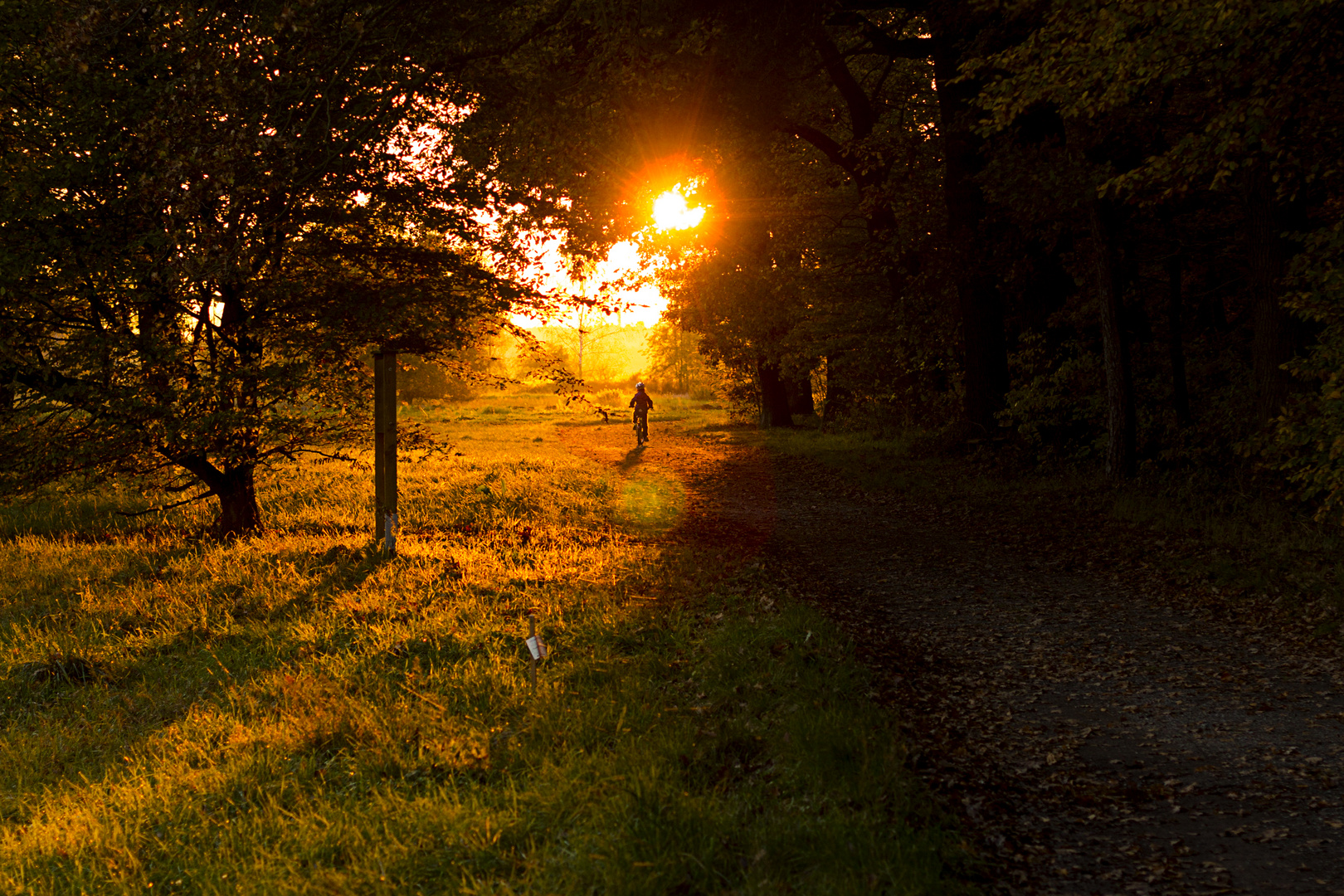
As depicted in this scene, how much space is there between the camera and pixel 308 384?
37.7 ft

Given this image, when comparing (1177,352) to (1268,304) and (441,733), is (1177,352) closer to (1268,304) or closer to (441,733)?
(1268,304)

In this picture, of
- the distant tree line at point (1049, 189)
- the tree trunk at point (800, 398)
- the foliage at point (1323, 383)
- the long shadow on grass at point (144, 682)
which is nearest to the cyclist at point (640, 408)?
the distant tree line at point (1049, 189)

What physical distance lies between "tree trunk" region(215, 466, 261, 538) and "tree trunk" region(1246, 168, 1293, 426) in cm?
1466

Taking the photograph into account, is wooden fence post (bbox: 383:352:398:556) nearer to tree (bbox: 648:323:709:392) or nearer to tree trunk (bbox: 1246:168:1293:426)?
tree trunk (bbox: 1246:168:1293:426)

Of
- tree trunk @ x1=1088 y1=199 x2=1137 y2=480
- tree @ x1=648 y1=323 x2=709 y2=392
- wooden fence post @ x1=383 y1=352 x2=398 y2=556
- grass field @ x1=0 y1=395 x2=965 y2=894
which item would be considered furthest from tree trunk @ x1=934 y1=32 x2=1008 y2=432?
tree @ x1=648 y1=323 x2=709 y2=392

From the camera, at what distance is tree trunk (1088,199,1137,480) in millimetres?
14633

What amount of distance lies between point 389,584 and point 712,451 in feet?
56.4

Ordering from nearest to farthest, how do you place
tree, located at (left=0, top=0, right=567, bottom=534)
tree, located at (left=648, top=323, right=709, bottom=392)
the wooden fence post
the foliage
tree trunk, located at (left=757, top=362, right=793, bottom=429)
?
the foliage
tree, located at (left=0, top=0, right=567, bottom=534)
the wooden fence post
tree trunk, located at (left=757, top=362, right=793, bottom=429)
tree, located at (left=648, top=323, right=709, bottom=392)

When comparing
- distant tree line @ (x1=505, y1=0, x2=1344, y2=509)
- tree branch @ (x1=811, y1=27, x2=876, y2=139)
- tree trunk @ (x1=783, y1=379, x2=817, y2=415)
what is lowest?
tree trunk @ (x1=783, y1=379, x2=817, y2=415)

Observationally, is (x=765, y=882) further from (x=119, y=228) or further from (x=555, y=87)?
(x=555, y=87)

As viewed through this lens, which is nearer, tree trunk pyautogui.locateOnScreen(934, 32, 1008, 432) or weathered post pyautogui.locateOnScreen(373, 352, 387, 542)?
weathered post pyautogui.locateOnScreen(373, 352, 387, 542)

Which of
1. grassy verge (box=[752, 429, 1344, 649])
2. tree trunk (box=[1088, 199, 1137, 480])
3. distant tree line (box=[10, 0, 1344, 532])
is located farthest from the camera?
tree trunk (box=[1088, 199, 1137, 480])

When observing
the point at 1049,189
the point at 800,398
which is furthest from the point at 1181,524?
the point at 800,398

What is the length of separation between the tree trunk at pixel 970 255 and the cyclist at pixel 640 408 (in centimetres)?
1103
